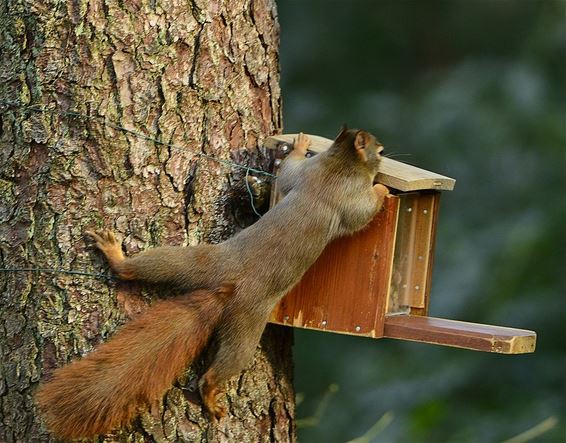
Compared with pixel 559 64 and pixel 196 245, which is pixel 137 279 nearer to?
pixel 196 245

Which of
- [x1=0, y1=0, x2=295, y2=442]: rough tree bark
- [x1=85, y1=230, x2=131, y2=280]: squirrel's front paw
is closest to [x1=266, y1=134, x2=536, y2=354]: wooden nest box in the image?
[x1=0, y1=0, x2=295, y2=442]: rough tree bark

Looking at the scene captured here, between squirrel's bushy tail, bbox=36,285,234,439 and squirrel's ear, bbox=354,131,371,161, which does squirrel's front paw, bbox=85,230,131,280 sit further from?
squirrel's ear, bbox=354,131,371,161

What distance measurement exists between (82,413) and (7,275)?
1.33 feet

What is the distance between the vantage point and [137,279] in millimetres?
2527

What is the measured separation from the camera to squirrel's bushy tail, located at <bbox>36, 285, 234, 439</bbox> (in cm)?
239

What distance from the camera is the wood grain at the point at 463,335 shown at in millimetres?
2535

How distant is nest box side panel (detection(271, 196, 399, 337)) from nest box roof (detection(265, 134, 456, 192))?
2.0 inches

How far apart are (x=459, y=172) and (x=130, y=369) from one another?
4.29 meters

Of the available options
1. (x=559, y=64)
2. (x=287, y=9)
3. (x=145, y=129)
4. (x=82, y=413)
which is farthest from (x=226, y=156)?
(x=287, y=9)

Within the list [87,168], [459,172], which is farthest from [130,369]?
[459,172]

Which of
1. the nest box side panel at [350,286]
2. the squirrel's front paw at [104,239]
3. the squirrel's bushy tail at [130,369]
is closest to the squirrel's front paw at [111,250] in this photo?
the squirrel's front paw at [104,239]

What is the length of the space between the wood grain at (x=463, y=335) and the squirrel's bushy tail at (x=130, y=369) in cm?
44

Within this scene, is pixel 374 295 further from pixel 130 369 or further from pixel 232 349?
pixel 130 369

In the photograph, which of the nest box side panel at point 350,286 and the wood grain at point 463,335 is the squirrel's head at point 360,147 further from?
the wood grain at point 463,335
